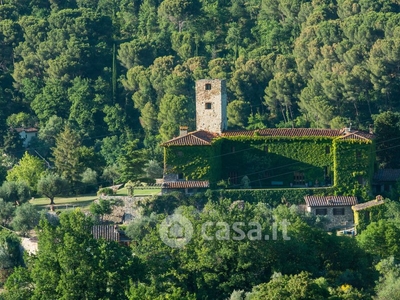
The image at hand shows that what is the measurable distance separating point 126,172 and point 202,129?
3.77 meters

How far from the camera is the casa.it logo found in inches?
2491

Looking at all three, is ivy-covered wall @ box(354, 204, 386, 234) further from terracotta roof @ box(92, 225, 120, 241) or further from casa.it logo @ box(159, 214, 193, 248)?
casa.it logo @ box(159, 214, 193, 248)

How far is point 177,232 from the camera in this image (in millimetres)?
64062

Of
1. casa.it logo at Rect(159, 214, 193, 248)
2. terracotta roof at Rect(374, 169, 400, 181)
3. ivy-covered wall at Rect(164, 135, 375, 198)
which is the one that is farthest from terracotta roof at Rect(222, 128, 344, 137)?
casa.it logo at Rect(159, 214, 193, 248)

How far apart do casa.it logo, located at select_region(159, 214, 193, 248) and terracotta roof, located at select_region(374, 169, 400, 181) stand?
14.9m

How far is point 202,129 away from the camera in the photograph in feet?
261

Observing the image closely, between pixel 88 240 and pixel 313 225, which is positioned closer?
pixel 88 240

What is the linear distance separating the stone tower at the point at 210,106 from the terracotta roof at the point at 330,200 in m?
6.11

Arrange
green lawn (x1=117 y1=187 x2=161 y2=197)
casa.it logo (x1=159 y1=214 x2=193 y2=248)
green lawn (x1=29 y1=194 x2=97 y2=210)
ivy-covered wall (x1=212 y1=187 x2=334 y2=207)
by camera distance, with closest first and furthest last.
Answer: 1. casa.it logo (x1=159 y1=214 x2=193 y2=248)
2. ivy-covered wall (x1=212 y1=187 x2=334 y2=207)
3. green lawn (x1=117 y1=187 x2=161 y2=197)
4. green lawn (x1=29 y1=194 x2=97 y2=210)

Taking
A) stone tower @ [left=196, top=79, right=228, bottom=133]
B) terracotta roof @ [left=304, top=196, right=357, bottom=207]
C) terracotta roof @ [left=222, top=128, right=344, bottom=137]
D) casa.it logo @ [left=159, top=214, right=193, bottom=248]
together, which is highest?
stone tower @ [left=196, top=79, right=228, bottom=133]

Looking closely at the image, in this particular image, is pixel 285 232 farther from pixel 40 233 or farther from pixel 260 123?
pixel 260 123

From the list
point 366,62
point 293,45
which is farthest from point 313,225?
point 293,45

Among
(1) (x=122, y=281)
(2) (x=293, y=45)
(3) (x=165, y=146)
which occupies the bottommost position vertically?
(1) (x=122, y=281)

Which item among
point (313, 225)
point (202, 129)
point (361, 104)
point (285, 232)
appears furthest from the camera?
point (361, 104)
